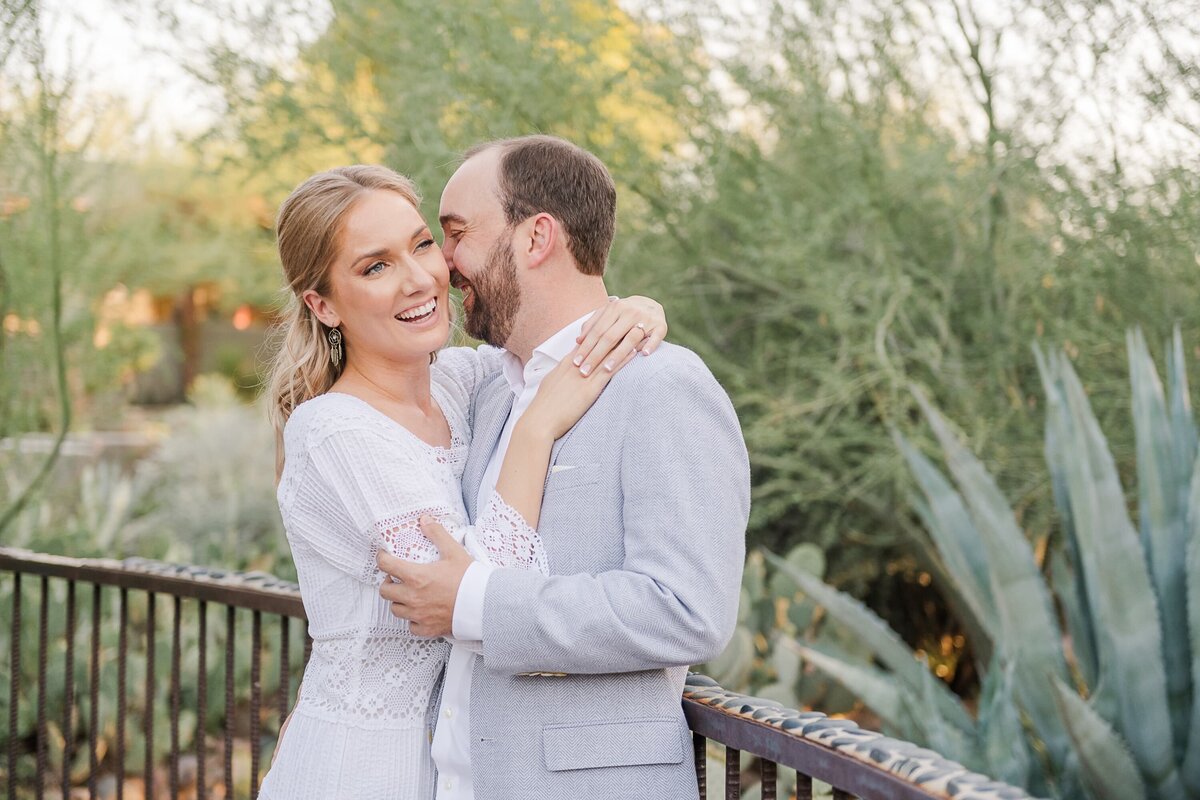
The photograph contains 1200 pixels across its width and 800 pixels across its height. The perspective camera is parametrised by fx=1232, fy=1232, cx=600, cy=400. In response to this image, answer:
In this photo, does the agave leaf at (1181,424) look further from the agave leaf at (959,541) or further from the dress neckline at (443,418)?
the dress neckline at (443,418)

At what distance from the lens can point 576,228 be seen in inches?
86.4

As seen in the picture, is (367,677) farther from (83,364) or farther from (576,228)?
(83,364)

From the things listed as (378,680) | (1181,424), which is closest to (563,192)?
(378,680)

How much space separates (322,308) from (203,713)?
126 centimetres

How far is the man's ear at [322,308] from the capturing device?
2.28 metres

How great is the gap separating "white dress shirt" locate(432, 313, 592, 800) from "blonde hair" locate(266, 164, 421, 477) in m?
0.36

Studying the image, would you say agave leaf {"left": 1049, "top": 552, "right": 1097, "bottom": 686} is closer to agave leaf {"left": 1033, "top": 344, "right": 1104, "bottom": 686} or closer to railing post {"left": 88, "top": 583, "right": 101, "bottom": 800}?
agave leaf {"left": 1033, "top": 344, "right": 1104, "bottom": 686}

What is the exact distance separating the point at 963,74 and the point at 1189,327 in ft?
4.20

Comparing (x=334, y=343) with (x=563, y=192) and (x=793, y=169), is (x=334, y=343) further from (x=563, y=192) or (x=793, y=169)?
(x=793, y=169)

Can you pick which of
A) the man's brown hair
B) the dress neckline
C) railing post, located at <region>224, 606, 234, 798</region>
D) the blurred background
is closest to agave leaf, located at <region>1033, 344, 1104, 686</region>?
the blurred background

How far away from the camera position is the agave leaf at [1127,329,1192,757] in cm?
316

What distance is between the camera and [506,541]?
1.89m

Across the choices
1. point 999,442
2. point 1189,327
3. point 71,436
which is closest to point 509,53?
point 999,442

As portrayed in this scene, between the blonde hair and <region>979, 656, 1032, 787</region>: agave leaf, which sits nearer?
the blonde hair
